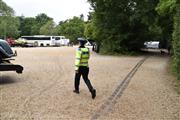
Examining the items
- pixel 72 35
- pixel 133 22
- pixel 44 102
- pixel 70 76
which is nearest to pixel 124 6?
pixel 133 22

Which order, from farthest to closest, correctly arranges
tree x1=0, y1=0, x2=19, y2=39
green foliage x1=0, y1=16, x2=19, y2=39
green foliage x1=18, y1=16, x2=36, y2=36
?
green foliage x1=18, y1=16, x2=36, y2=36 → tree x1=0, y1=0, x2=19, y2=39 → green foliage x1=0, y1=16, x2=19, y2=39

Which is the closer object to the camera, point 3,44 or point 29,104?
point 29,104

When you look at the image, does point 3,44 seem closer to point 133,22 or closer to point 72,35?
point 133,22

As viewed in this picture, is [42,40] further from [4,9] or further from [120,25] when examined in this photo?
[4,9]

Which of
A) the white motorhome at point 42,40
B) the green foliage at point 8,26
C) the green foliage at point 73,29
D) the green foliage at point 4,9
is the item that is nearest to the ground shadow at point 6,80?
the white motorhome at point 42,40

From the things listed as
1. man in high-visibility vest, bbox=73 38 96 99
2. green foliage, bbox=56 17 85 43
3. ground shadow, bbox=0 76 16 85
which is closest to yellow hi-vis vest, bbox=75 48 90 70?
man in high-visibility vest, bbox=73 38 96 99

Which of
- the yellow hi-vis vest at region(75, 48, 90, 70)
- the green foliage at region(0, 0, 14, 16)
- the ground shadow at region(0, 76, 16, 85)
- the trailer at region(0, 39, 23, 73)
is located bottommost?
the ground shadow at region(0, 76, 16, 85)

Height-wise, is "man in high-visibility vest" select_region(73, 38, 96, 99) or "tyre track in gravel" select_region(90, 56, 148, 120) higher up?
"man in high-visibility vest" select_region(73, 38, 96, 99)

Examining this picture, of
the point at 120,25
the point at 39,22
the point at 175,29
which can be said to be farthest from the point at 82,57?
the point at 39,22

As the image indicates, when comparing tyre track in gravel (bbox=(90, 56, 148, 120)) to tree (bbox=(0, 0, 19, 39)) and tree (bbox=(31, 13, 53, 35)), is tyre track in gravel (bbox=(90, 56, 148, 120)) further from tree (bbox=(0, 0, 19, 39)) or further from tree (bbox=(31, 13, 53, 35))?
tree (bbox=(31, 13, 53, 35))

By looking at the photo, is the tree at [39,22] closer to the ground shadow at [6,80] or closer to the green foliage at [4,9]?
the green foliage at [4,9]

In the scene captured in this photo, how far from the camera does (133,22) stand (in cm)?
3547

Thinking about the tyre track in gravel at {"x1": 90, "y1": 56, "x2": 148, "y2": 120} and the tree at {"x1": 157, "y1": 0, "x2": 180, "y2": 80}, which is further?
the tree at {"x1": 157, "y1": 0, "x2": 180, "y2": 80}

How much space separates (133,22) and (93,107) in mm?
26354
